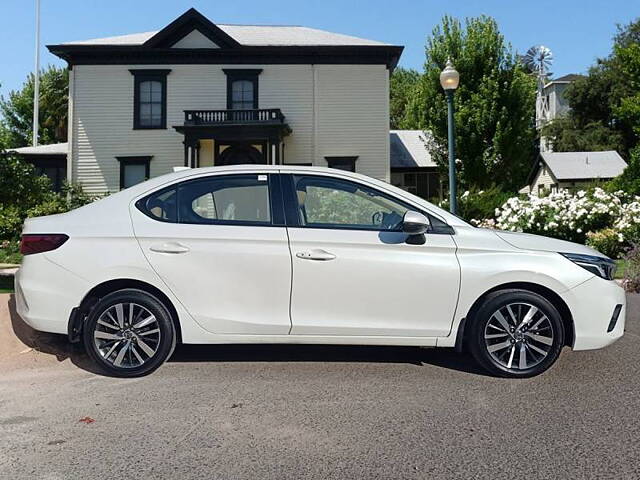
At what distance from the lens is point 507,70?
25.0 m

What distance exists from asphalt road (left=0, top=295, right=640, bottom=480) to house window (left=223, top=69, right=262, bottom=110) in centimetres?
1876

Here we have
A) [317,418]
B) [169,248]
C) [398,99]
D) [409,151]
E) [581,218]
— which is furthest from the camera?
[398,99]

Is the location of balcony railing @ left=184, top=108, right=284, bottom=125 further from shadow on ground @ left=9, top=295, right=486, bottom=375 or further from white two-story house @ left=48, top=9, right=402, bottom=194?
shadow on ground @ left=9, top=295, right=486, bottom=375

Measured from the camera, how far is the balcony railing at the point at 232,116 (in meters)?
21.2

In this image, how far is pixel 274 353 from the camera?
17.2ft

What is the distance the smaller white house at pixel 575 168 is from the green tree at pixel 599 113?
7612mm

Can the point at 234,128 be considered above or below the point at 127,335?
above

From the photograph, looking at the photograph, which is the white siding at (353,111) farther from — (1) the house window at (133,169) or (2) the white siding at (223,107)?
(1) the house window at (133,169)

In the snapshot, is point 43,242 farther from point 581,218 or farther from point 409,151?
point 409,151

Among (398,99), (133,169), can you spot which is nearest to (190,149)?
(133,169)

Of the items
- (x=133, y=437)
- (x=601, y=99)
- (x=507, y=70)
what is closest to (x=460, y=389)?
(x=133, y=437)

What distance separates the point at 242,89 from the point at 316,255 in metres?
19.9

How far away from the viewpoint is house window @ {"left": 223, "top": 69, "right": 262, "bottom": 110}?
22703 mm

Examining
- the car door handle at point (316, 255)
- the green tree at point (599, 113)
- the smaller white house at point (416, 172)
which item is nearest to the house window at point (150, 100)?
the smaller white house at point (416, 172)
